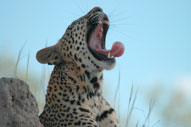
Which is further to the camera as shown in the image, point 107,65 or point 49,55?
point 49,55

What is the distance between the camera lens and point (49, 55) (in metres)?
7.12

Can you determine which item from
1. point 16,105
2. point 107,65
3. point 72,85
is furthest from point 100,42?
point 16,105

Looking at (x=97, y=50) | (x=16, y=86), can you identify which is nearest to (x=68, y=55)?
(x=97, y=50)

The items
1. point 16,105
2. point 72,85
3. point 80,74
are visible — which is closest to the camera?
point 16,105

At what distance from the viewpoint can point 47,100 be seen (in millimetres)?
6848

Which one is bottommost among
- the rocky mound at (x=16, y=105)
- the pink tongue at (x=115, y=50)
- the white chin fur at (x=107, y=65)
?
the rocky mound at (x=16, y=105)

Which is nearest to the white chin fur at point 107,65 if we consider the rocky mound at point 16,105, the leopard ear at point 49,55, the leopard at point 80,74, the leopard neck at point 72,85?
the leopard at point 80,74

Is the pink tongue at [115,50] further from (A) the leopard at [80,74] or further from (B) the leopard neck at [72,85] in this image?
(B) the leopard neck at [72,85]

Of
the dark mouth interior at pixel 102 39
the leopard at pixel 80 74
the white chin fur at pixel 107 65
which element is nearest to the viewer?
the leopard at pixel 80 74

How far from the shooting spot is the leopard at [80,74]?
21.6ft

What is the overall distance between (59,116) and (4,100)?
6.57ft

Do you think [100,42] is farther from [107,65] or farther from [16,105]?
[16,105]

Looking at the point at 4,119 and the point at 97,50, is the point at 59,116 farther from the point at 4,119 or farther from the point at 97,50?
the point at 4,119

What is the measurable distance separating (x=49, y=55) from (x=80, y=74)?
71 centimetres
